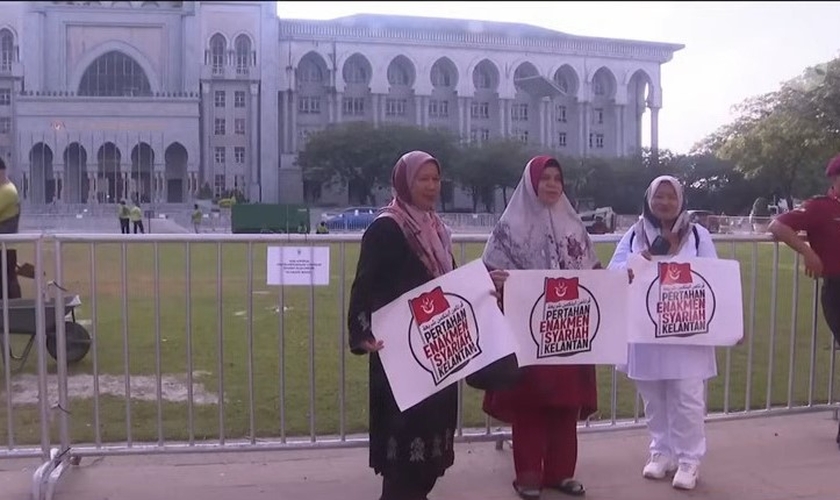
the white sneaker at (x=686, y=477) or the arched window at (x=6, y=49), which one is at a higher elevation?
the arched window at (x=6, y=49)

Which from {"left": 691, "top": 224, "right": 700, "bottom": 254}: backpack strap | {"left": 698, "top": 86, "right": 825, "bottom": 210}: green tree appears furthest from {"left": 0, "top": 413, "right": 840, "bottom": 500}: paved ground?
{"left": 698, "top": 86, "right": 825, "bottom": 210}: green tree

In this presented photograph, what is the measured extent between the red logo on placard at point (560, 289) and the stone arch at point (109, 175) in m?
11.5

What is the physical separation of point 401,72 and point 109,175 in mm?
22859

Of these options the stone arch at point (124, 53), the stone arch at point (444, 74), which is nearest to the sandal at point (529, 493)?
the stone arch at point (444, 74)

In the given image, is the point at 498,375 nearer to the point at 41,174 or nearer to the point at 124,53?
the point at 41,174

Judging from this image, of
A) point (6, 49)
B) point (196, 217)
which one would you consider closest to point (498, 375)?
point (196, 217)

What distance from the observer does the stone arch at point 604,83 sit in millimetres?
31761

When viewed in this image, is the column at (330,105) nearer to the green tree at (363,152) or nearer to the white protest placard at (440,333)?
the green tree at (363,152)

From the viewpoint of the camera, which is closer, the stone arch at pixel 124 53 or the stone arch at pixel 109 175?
the stone arch at pixel 109 175

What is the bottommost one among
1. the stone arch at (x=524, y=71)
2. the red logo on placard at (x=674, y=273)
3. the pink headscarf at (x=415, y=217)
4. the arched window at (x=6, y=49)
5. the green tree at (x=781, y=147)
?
the red logo on placard at (x=674, y=273)

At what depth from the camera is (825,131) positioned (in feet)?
32.8

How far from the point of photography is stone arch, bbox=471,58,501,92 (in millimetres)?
31406

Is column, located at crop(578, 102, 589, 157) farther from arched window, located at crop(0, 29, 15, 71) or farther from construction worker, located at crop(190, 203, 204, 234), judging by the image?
arched window, located at crop(0, 29, 15, 71)

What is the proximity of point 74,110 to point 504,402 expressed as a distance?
2736cm
